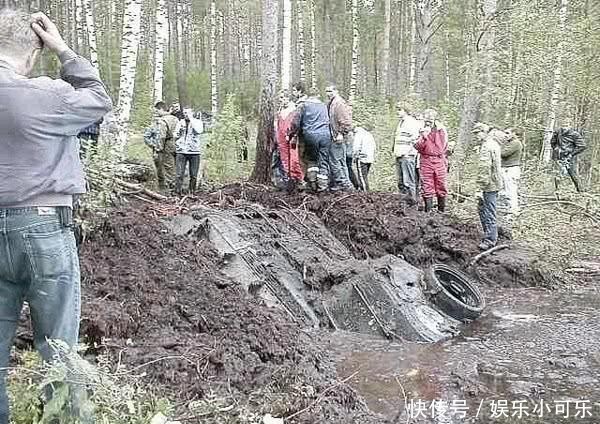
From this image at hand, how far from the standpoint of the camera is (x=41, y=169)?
3.37 meters

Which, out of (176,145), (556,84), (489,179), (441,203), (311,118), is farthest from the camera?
(556,84)

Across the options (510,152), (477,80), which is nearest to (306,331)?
(510,152)

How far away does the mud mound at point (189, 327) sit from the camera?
210 inches

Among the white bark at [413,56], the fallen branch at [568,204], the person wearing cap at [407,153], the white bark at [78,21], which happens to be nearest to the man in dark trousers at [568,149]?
the fallen branch at [568,204]

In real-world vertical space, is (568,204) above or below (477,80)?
below

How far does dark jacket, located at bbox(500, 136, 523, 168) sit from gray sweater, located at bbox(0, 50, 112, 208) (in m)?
9.49

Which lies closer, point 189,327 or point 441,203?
point 189,327

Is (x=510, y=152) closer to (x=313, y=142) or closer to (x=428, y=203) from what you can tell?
(x=428, y=203)

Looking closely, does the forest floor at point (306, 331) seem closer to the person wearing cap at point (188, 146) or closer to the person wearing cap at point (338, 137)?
the person wearing cap at point (338, 137)

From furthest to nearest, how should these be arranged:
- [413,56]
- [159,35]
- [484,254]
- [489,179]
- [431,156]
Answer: [413,56]
[159,35]
[431,156]
[484,254]
[489,179]

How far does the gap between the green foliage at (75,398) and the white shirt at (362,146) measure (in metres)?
10.0

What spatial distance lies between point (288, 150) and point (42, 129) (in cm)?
851

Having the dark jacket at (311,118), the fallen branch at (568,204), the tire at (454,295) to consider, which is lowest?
the tire at (454,295)

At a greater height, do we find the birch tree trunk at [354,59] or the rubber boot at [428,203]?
the birch tree trunk at [354,59]
